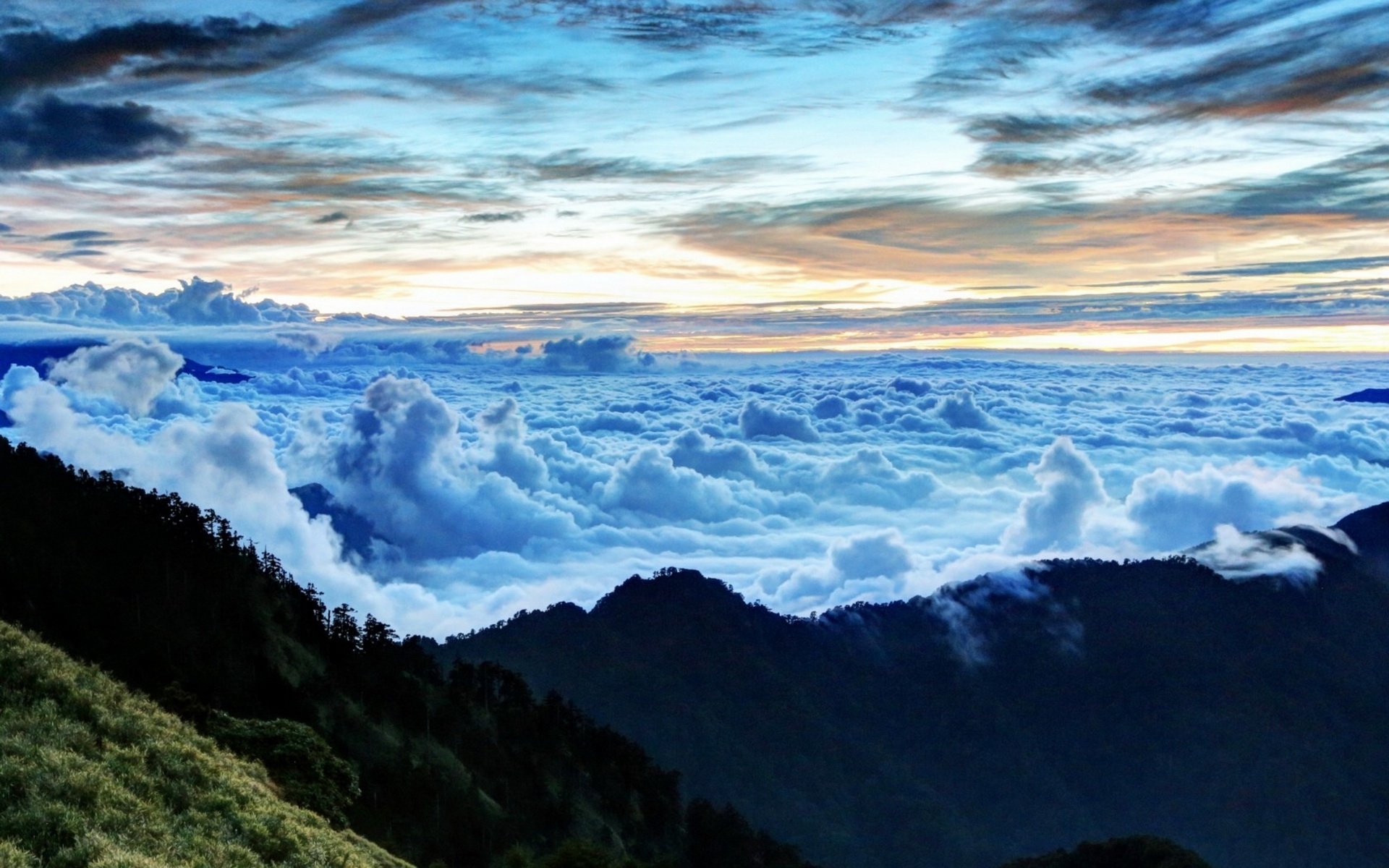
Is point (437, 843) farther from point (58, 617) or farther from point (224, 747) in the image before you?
point (224, 747)

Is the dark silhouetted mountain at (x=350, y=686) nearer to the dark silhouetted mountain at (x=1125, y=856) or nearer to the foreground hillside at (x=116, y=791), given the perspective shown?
the foreground hillside at (x=116, y=791)

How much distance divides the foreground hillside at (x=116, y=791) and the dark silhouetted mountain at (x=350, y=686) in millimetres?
26841

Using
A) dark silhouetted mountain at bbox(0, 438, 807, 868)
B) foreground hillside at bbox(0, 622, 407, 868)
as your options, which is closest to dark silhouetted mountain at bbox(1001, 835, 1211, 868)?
dark silhouetted mountain at bbox(0, 438, 807, 868)

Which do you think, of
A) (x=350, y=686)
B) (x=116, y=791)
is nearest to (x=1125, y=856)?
(x=350, y=686)

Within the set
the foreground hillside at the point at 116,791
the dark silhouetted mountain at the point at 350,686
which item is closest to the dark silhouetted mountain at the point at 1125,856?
the dark silhouetted mountain at the point at 350,686

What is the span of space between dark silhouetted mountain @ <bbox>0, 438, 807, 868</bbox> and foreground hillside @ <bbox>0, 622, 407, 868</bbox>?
26.8 meters

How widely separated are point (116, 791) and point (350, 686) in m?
95.5

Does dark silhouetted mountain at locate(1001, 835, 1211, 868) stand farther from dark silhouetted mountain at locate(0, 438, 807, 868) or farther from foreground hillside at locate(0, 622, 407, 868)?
foreground hillside at locate(0, 622, 407, 868)

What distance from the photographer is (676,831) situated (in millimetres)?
138250

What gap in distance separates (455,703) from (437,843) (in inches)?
1895

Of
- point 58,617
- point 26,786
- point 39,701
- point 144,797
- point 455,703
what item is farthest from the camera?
point 455,703

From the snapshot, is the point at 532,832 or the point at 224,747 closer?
the point at 224,747

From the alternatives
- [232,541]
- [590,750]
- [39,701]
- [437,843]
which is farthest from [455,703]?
[39,701]

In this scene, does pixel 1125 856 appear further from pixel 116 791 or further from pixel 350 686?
pixel 116 791
